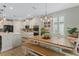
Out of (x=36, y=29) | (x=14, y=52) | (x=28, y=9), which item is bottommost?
(x=14, y=52)

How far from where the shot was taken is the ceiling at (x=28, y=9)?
231 cm

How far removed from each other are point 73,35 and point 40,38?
0.61 meters

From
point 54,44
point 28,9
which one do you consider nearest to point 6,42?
point 28,9

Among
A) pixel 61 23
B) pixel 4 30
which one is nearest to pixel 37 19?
pixel 61 23

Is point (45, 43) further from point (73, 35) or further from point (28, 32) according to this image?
point (73, 35)

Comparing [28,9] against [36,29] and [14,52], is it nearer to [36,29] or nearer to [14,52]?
[36,29]

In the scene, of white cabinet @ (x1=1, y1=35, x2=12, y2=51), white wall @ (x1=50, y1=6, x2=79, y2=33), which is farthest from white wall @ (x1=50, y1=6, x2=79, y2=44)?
white cabinet @ (x1=1, y1=35, x2=12, y2=51)

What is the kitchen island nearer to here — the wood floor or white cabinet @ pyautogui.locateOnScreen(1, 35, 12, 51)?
the wood floor

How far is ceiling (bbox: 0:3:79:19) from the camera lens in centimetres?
231

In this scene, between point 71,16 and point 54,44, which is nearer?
point 71,16

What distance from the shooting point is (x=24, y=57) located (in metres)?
2.42

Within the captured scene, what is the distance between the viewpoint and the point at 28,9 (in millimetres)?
2342

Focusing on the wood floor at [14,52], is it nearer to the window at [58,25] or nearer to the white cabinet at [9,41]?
the white cabinet at [9,41]

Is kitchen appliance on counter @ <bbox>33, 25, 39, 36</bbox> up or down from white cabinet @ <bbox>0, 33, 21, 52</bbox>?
up
